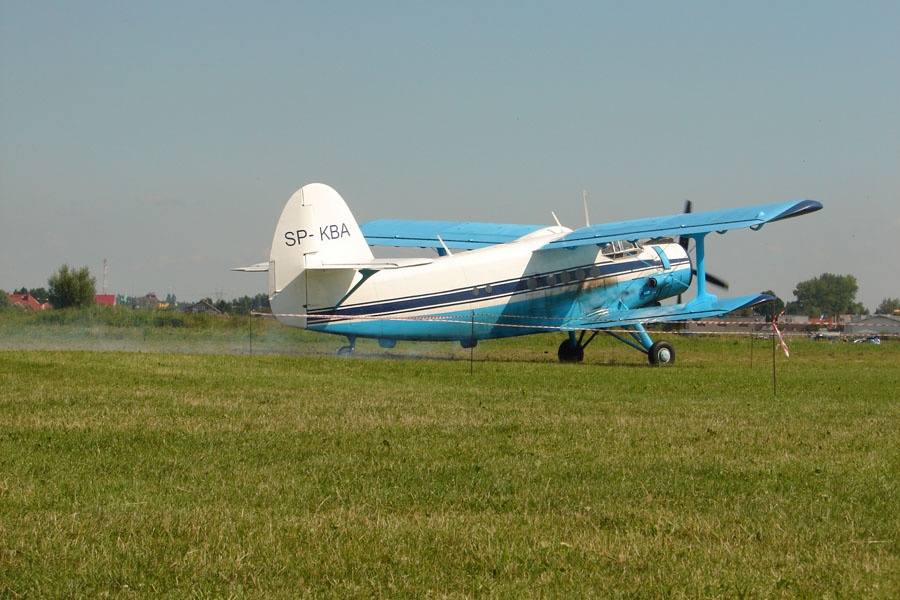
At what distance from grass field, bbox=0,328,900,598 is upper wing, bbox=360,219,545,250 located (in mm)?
12833

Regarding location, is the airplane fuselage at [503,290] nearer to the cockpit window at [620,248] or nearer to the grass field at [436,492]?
the cockpit window at [620,248]

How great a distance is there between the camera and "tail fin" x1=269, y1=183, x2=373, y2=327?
21.3 meters

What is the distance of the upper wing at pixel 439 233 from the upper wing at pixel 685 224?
332 centimetres

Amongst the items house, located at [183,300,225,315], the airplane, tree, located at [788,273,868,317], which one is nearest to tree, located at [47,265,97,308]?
house, located at [183,300,225,315]

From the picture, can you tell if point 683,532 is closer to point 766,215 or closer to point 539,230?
point 766,215

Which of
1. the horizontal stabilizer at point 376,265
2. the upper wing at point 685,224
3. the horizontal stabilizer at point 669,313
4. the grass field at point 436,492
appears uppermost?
the upper wing at point 685,224

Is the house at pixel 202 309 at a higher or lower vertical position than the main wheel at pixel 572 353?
higher

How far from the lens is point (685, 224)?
22.8 metres

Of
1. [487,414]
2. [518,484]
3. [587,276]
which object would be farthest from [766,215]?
[518,484]

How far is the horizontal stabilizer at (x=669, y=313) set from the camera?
23688mm

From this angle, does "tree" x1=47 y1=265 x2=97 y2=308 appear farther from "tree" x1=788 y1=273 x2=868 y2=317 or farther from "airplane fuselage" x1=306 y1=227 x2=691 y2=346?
"tree" x1=788 y1=273 x2=868 y2=317

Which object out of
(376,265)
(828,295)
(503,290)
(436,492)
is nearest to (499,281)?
(503,290)

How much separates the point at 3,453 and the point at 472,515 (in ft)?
14.0

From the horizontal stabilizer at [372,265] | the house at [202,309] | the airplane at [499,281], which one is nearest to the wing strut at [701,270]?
the airplane at [499,281]
